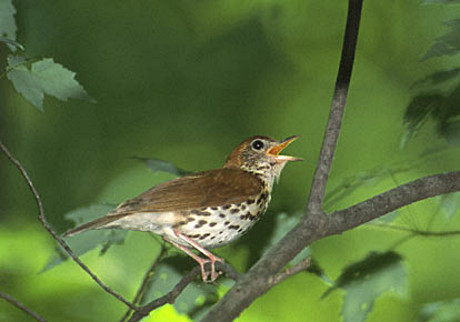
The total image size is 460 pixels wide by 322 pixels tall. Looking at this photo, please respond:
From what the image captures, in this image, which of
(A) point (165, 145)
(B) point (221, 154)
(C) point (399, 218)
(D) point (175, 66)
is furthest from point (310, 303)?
(D) point (175, 66)

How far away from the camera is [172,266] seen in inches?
45.5

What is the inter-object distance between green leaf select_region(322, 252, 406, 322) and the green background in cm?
42

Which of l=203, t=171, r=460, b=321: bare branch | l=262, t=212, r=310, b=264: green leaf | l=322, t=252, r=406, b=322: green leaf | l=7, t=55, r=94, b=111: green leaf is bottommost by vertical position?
l=322, t=252, r=406, b=322: green leaf

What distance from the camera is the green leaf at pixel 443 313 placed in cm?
122

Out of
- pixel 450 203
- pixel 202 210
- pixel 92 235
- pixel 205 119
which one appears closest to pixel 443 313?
pixel 450 203

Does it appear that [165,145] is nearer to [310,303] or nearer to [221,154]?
[221,154]

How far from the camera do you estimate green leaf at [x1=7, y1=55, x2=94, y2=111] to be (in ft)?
2.87

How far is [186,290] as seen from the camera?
3.55 feet

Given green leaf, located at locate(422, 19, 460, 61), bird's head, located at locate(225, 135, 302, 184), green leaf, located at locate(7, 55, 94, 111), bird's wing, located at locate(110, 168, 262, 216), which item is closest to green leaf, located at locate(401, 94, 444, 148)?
green leaf, located at locate(422, 19, 460, 61)

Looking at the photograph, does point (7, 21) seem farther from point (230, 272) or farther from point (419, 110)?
point (419, 110)

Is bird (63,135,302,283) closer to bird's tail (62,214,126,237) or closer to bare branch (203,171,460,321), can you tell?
bird's tail (62,214,126,237)

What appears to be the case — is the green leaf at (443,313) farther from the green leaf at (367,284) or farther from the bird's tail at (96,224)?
the bird's tail at (96,224)

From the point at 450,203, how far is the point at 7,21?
→ 1103 mm

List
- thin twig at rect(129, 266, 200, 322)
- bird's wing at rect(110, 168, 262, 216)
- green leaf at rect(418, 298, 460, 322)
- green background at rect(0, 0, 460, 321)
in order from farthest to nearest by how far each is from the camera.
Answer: green background at rect(0, 0, 460, 321)
green leaf at rect(418, 298, 460, 322)
bird's wing at rect(110, 168, 262, 216)
thin twig at rect(129, 266, 200, 322)
